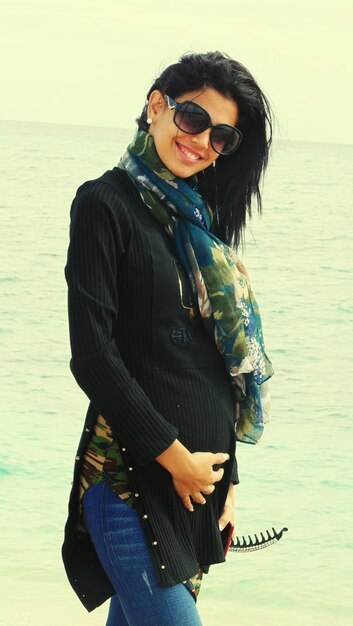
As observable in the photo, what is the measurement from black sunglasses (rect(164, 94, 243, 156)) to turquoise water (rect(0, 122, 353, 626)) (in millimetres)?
346

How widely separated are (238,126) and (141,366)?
58cm

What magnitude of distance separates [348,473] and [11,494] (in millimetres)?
Result: 2560

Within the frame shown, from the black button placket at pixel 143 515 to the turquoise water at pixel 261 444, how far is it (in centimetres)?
87

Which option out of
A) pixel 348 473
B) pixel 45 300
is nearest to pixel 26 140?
pixel 45 300

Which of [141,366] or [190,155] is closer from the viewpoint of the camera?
[141,366]

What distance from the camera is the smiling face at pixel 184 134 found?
83.9 inches

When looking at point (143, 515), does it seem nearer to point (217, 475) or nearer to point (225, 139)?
point (217, 475)

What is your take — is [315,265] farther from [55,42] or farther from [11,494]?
[55,42]

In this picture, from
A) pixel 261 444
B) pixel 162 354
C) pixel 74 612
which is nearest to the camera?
pixel 162 354

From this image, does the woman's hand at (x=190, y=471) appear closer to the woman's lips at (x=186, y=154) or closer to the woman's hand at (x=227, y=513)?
the woman's hand at (x=227, y=513)

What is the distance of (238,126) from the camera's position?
227 cm

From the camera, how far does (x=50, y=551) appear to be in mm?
5586

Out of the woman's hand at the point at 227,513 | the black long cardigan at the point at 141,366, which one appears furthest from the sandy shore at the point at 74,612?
the black long cardigan at the point at 141,366

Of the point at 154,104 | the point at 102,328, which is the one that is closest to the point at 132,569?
the point at 102,328
